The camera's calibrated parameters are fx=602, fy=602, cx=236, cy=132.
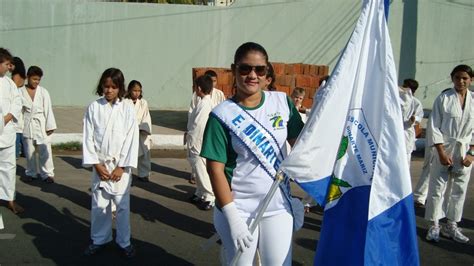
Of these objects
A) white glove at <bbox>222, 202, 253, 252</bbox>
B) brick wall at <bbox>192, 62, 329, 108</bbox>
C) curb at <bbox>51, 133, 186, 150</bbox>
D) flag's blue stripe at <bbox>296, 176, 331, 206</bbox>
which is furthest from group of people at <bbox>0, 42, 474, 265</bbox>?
brick wall at <bbox>192, 62, 329, 108</bbox>

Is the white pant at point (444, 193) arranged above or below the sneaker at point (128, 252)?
above

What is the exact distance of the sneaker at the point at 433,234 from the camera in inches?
259

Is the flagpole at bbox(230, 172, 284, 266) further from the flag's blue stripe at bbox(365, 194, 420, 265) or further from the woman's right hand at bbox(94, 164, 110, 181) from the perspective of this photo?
the woman's right hand at bbox(94, 164, 110, 181)

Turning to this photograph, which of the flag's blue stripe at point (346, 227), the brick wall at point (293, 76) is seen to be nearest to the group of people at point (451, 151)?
the flag's blue stripe at point (346, 227)

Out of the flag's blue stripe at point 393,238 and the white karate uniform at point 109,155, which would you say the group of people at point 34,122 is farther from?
the flag's blue stripe at point 393,238

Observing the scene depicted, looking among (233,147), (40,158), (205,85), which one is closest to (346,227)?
(233,147)

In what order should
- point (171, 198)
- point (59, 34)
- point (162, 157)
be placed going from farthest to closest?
1. point (59, 34)
2. point (162, 157)
3. point (171, 198)

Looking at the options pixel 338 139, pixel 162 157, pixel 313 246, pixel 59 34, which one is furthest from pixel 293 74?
pixel 338 139

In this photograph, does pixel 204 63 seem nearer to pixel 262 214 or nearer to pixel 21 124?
pixel 21 124

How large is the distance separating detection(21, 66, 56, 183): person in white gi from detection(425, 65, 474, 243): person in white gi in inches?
212

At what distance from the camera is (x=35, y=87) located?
8711 millimetres

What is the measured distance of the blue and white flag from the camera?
143 inches

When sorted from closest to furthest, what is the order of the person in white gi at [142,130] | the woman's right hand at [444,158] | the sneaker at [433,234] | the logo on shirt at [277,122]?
1. the logo on shirt at [277,122]
2. the woman's right hand at [444,158]
3. the sneaker at [433,234]
4. the person in white gi at [142,130]

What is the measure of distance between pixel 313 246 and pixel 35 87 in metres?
4.78
